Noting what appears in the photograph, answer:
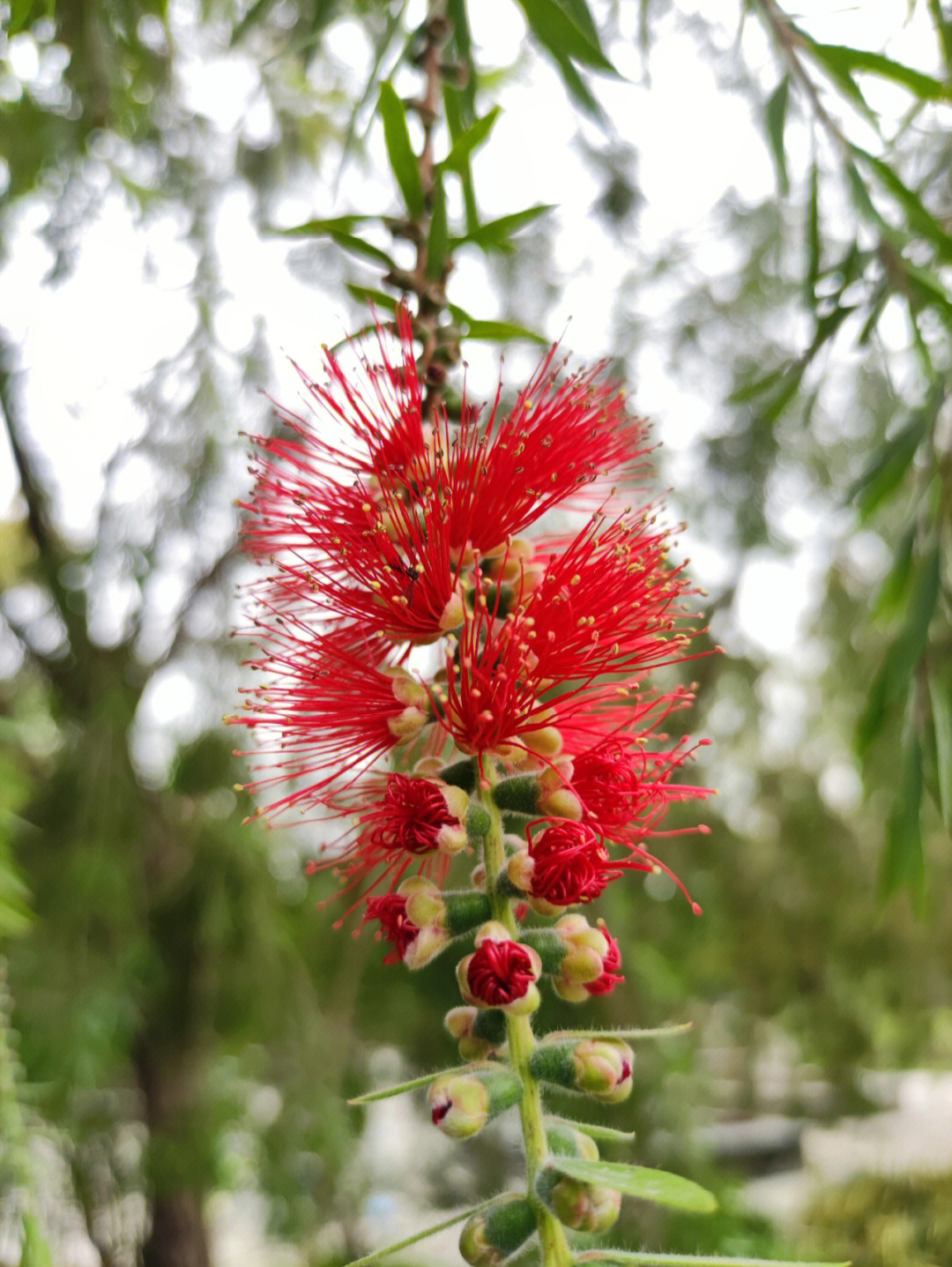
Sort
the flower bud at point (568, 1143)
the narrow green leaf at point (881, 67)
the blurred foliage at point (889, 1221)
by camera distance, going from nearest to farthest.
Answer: the flower bud at point (568, 1143)
the narrow green leaf at point (881, 67)
the blurred foliage at point (889, 1221)

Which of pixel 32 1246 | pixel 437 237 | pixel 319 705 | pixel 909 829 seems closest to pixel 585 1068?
pixel 319 705

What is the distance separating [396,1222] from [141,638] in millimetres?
3076

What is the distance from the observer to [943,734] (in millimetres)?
1046

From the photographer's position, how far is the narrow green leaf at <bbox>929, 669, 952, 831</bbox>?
3.25ft

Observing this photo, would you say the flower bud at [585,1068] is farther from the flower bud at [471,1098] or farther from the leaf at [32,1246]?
the leaf at [32,1246]

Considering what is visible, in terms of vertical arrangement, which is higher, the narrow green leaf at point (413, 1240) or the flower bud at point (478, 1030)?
the flower bud at point (478, 1030)

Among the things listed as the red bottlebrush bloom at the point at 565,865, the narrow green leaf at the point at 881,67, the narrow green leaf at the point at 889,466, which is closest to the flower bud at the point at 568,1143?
the red bottlebrush bloom at the point at 565,865

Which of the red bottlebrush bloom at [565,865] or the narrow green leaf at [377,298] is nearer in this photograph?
the red bottlebrush bloom at [565,865]

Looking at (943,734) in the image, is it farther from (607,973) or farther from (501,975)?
(501,975)

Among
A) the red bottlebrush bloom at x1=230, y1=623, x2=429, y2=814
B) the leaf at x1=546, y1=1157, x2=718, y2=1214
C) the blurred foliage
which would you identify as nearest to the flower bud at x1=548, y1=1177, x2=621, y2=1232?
the leaf at x1=546, y1=1157, x2=718, y2=1214

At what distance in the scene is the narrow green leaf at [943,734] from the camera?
990 mm

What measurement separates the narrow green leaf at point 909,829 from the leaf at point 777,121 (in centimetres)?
65

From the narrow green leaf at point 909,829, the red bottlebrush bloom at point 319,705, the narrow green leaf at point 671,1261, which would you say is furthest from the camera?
the narrow green leaf at point 909,829

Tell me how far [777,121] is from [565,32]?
47 cm
